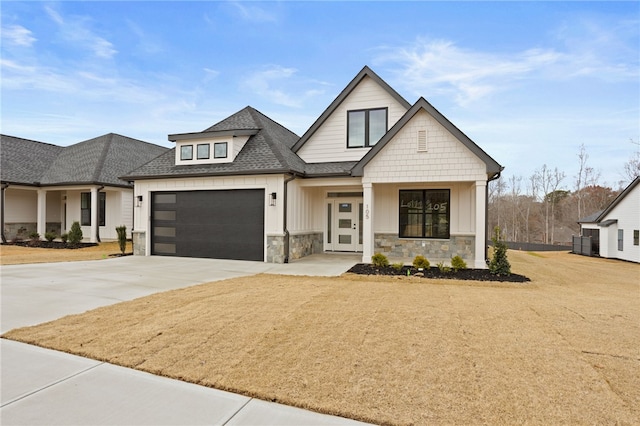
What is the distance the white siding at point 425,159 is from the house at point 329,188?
0.03 meters

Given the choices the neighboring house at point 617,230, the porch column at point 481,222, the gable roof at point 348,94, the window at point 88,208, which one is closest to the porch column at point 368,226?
the porch column at point 481,222

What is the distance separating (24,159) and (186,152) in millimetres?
14360

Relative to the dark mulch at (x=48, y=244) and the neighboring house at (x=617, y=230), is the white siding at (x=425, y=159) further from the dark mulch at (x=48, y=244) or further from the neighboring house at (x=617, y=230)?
the dark mulch at (x=48, y=244)

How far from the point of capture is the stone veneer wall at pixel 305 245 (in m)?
11.8

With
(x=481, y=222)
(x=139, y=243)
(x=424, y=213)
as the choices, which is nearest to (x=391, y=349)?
(x=481, y=222)

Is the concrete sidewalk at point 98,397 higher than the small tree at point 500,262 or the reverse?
the reverse

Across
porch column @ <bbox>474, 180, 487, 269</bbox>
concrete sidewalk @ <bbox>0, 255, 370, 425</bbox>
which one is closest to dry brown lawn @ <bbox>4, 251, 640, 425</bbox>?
concrete sidewalk @ <bbox>0, 255, 370, 425</bbox>

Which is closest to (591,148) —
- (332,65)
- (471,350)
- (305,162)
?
(332,65)

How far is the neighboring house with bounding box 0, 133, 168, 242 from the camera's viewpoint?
18.2 metres

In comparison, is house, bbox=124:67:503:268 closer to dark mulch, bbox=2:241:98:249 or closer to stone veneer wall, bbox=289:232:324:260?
stone veneer wall, bbox=289:232:324:260

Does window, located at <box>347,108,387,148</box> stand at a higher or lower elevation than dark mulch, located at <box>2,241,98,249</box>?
higher

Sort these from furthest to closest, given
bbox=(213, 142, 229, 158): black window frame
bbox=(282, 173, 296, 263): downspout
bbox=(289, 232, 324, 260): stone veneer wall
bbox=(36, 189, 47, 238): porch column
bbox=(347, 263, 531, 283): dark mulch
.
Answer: bbox=(36, 189, 47, 238): porch column, bbox=(213, 142, 229, 158): black window frame, bbox=(289, 232, 324, 260): stone veneer wall, bbox=(282, 173, 296, 263): downspout, bbox=(347, 263, 531, 283): dark mulch

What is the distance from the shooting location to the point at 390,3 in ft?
37.0

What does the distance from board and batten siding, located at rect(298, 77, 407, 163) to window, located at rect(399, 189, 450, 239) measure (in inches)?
105
